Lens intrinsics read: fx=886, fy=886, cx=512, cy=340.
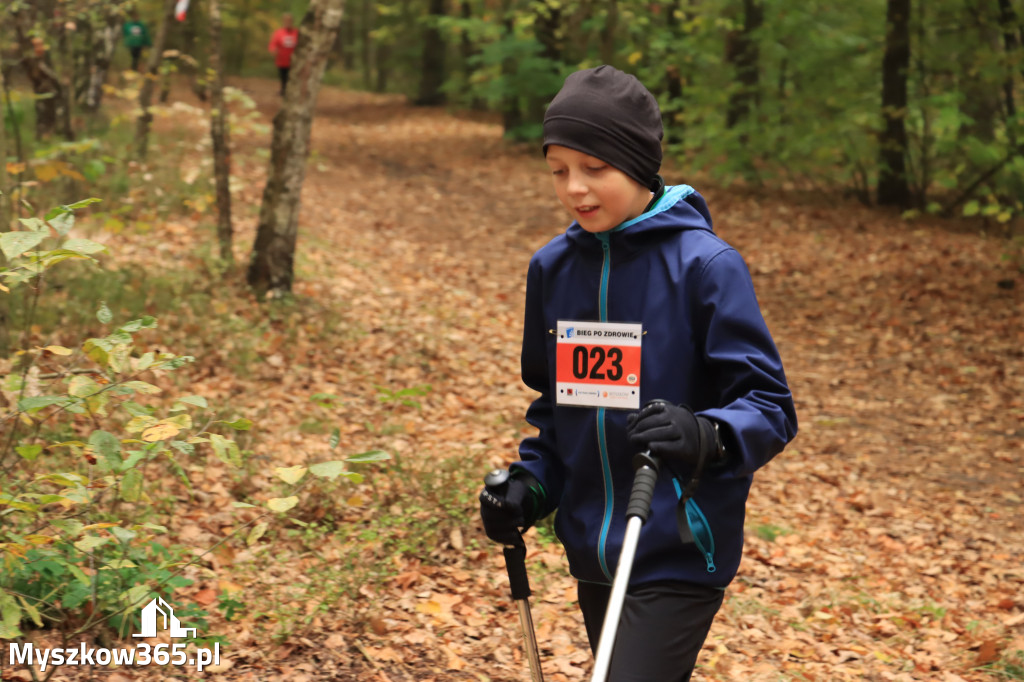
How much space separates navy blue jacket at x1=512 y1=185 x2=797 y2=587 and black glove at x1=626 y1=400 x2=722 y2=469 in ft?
0.21

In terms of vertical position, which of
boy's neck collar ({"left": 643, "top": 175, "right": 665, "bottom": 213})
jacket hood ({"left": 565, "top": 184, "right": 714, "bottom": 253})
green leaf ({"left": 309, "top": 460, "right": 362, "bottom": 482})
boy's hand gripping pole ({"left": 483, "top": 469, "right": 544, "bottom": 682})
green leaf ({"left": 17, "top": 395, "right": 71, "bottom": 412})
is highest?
boy's neck collar ({"left": 643, "top": 175, "right": 665, "bottom": 213})

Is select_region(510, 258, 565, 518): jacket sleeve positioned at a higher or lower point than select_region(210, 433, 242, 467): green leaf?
higher

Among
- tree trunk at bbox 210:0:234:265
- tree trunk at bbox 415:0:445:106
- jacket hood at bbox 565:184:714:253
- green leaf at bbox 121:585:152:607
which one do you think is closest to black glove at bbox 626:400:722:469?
jacket hood at bbox 565:184:714:253

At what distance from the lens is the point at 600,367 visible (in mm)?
2318

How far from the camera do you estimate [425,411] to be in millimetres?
7277

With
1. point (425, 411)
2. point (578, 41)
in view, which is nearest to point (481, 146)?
point (578, 41)

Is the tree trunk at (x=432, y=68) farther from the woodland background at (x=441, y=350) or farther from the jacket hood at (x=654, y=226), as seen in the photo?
the jacket hood at (x=654, y=226)

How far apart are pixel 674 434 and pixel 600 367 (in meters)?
0.39

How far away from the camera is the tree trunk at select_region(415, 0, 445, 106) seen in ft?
86.9

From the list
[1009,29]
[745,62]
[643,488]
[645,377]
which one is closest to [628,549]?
[643,488]

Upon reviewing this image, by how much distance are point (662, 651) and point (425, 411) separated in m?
5.22

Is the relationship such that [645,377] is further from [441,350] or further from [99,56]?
[99,56]

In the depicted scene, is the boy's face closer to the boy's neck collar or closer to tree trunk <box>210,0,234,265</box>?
the boy's neck collar

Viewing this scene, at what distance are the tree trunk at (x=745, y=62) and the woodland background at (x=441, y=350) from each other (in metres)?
0.09
